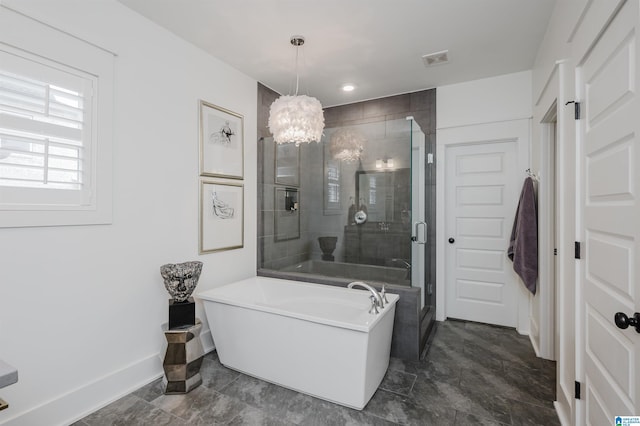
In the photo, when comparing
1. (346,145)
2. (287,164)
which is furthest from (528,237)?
(287,164)

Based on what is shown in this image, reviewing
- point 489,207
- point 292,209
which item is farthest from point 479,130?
point 292,209

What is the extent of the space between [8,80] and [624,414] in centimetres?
326

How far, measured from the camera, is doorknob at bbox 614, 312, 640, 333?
41.9 inches

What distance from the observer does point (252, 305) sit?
2.31m

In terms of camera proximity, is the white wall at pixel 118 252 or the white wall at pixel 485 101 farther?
the white wall at pixel 485 101

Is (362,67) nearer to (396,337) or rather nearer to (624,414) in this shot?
(396,337)

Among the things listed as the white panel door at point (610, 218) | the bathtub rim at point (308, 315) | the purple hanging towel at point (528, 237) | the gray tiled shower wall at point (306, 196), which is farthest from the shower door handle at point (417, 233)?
the white panel door at point (610, 218)

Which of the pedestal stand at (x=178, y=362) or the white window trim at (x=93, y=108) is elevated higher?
the white window trim at (x=93, y=108)

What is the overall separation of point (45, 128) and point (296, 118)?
62.1 inches

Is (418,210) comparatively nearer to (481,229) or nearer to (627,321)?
(481,229)

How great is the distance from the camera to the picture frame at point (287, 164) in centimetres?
367

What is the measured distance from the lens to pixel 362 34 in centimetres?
254

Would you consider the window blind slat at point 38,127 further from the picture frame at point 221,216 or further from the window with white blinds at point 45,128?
the picture frame at point 221,216

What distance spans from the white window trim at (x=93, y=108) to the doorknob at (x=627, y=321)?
9.07 feet
